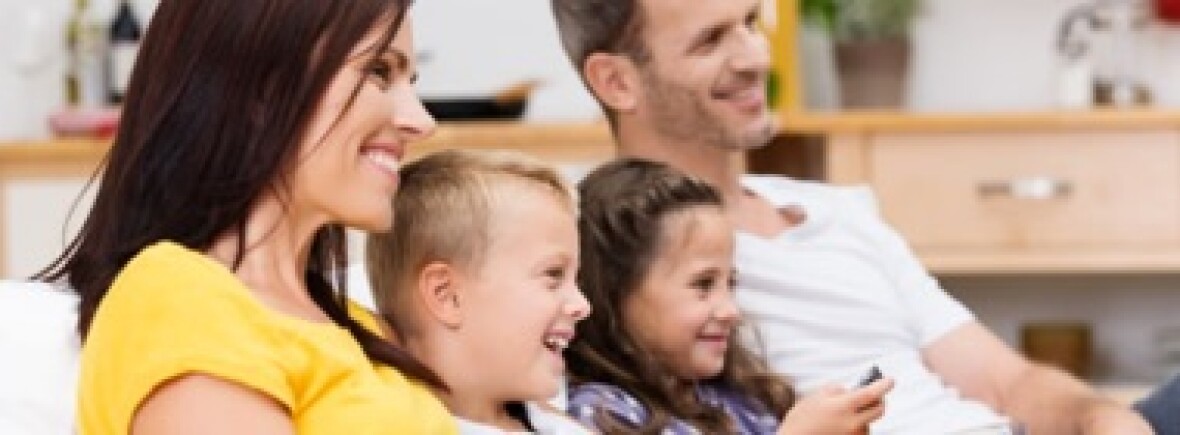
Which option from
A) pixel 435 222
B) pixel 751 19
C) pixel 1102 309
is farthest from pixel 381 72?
pixel 1102 309

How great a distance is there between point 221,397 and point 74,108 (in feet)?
10.2

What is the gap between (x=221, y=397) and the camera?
1.36 m

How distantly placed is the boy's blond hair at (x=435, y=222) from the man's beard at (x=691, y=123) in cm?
51

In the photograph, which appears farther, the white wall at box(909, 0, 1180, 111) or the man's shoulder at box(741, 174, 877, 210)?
the white wall at box(909, 0, 1180, 111)

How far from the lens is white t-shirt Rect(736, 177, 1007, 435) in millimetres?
2176

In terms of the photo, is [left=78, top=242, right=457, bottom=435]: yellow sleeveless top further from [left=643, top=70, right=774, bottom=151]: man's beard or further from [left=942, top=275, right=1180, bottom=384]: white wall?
[left=942, top=275, right=1180, bottom=384]: white wall

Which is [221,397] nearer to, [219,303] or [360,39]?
[219,303]

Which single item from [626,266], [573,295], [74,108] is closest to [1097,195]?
[74,108]

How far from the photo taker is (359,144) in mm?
1495

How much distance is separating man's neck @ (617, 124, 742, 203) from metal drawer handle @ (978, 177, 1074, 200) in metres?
1.89

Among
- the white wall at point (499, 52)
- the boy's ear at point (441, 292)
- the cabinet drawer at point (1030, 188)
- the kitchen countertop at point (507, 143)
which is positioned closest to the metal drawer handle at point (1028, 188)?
the cabinet drawer at point (1030, 188)

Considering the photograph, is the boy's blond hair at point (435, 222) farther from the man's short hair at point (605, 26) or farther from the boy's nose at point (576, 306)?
the man's short hair at point (605, 26)

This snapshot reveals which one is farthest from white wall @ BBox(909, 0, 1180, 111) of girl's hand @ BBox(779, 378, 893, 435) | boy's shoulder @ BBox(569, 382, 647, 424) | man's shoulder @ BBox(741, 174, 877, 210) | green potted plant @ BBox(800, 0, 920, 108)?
girl's hand @ BBox(779, 378, 893, 435)

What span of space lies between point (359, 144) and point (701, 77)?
2.58 ft
